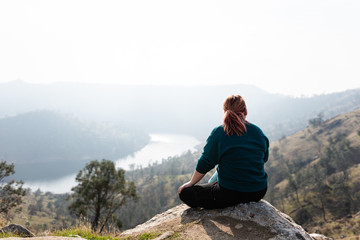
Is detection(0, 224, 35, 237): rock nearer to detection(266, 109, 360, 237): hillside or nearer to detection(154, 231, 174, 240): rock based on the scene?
detection(154, 231, 174, 240): rock

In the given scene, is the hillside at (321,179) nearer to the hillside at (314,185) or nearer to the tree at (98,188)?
the hillside at (314,185)

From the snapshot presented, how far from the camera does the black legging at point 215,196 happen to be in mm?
4848

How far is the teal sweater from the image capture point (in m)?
4.52

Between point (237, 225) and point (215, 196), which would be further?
point (215, 196)

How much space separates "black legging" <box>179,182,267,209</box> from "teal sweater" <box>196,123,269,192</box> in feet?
0.54

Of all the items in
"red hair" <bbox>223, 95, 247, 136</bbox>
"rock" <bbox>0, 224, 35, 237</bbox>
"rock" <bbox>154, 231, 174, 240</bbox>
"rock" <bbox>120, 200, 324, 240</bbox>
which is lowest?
"rock" <bbox>0, 224, 35, 237</bbox>

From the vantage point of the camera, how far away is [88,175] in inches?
941

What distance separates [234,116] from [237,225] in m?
2.29

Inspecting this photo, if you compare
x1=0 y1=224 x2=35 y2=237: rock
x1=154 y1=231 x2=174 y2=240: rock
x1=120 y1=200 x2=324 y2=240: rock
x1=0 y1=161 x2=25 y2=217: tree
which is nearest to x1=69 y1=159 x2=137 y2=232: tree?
x1=0 y1=161 x2=25 y2=217: tree

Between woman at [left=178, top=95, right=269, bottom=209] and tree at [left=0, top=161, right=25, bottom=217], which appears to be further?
tree at [left=0, top=161, right=25, bottom=217]

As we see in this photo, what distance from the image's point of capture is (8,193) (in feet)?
78.3

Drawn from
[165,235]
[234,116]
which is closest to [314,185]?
[234,116]

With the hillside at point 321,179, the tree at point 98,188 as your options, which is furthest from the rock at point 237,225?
the hillside at point 321,179

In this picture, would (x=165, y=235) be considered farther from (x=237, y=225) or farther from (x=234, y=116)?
(x=234, y=116)
